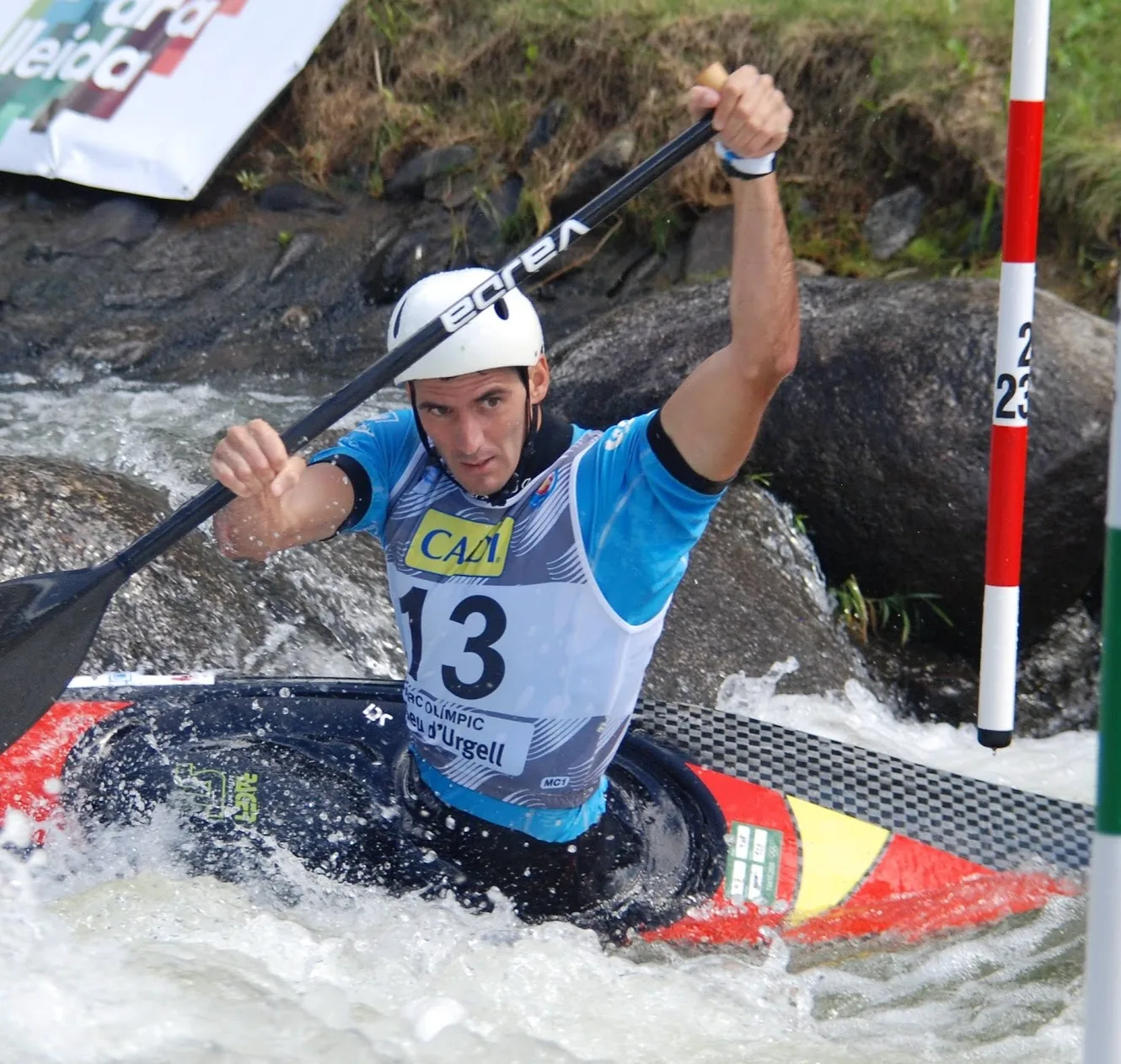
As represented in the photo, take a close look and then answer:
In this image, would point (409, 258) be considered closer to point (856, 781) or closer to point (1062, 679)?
point (1062, 679)

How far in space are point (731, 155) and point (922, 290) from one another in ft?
8.82

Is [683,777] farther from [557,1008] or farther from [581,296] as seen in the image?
[581,296]

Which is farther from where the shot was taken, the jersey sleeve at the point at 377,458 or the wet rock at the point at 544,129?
the wet rock at the point at 544,129

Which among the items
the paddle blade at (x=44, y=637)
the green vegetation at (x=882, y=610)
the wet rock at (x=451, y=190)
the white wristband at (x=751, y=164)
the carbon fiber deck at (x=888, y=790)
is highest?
the white wristband at (x=751, y=164)

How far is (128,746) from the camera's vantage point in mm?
2924

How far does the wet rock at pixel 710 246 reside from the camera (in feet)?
20.1

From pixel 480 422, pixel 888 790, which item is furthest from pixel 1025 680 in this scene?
pixel 480 422

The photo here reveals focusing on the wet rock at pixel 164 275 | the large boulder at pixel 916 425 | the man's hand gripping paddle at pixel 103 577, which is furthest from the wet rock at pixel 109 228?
the man's hand gripping paddle at pixel 103 577

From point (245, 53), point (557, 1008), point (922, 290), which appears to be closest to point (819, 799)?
point (557, 1008)

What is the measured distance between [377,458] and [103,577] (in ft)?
1.89

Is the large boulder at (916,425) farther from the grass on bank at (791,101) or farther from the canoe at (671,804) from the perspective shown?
the canoe at (671,804)

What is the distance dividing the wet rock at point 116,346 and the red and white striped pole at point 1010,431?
14.8ft

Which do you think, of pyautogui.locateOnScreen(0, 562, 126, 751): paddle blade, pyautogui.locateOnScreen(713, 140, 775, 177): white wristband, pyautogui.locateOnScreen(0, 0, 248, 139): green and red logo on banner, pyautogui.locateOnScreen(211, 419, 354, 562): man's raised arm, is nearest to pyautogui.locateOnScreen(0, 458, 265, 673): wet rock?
pyautogui.locateOnScreen(0, 562, 126, 751): paddle blade

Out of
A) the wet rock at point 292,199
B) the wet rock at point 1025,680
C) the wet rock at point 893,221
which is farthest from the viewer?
the wet rock at point 292,199
